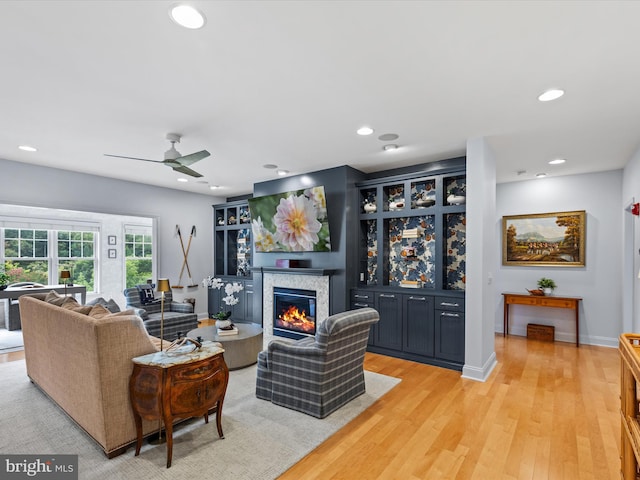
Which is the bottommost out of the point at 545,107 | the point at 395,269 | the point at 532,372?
the point at 532,372

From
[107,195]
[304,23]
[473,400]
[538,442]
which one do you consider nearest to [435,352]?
[473,400]

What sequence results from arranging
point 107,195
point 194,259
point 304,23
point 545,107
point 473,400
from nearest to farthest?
point 304,23 < point 545,107 < point 473,400 < point 107,195 < point 194,259

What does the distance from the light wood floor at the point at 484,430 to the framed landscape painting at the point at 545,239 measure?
6.33 feet

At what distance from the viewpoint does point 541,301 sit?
17.6 ft

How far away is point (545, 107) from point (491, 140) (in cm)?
91

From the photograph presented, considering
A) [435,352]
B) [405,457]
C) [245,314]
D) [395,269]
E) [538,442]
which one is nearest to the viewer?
[405,457]

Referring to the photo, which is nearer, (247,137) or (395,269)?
(247,137)

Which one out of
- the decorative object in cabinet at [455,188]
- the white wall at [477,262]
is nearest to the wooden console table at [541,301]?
the white wall at [477,262]

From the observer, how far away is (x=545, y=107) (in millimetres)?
2938

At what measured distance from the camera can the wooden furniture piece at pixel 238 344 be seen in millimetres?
3939

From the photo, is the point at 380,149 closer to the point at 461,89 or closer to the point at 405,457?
the point at 461,89

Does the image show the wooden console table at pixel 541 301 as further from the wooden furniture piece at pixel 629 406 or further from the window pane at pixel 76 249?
the window pane at pixel 76 249

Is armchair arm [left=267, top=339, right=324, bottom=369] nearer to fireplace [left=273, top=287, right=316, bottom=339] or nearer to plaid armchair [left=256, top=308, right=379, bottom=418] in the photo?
plaid armchair [left=256, top=308, right=379, bottom=418]

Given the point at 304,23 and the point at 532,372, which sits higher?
the point at 304,23
